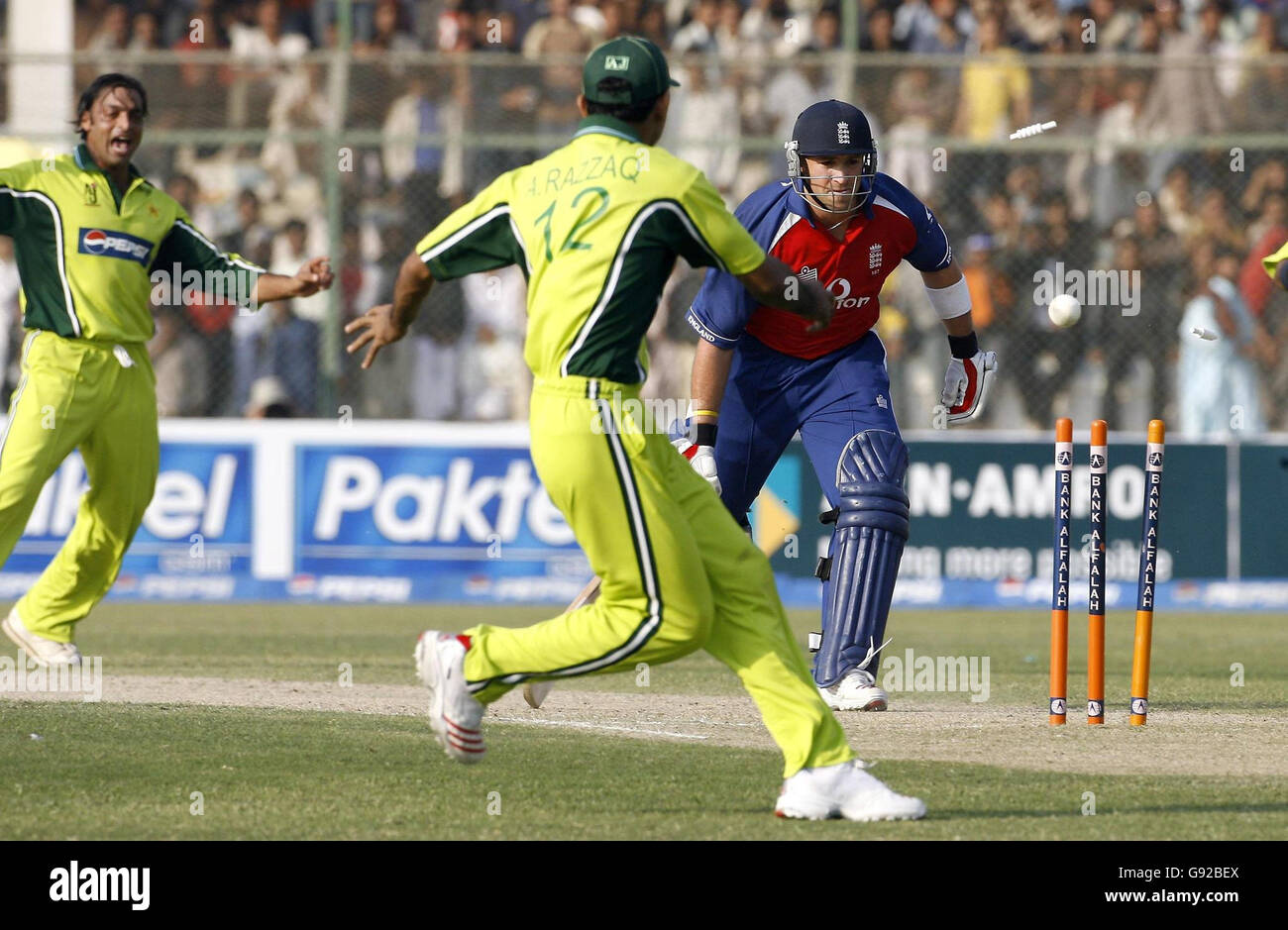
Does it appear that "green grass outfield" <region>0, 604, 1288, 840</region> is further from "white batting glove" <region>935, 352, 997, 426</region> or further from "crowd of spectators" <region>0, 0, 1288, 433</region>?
"crowd of spectators" <region>0, 0, 1288, 433</region>

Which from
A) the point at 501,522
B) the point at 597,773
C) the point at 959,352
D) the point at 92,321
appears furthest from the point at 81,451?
the point at 501,522

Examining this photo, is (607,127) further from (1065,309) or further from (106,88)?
(1065,309)

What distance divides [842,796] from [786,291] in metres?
1.50

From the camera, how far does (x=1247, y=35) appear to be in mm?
18375

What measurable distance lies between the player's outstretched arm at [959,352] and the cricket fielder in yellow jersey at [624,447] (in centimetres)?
329

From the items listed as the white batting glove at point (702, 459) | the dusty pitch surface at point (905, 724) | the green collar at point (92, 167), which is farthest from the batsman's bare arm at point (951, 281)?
the green collar at point (92, 167)

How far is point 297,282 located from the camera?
911 centimetres

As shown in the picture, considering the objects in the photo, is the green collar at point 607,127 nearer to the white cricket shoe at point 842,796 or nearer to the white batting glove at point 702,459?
the white cricket shoe at point 842,796

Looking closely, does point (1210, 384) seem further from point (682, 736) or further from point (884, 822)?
point (884, 822)

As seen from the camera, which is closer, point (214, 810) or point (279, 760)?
point (214, 810)

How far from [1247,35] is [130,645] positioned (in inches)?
460

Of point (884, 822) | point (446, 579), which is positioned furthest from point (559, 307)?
point (446, 579)

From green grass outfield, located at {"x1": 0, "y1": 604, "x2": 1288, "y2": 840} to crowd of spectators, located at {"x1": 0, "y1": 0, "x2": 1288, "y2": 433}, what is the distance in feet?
19.4

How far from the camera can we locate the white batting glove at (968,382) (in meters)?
9.62
